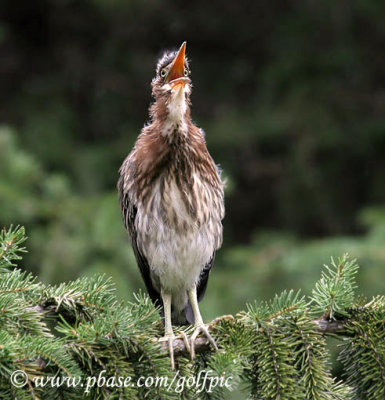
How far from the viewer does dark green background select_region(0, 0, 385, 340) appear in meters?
8.40

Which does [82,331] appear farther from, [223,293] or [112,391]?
[223,293]

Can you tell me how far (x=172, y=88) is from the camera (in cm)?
358

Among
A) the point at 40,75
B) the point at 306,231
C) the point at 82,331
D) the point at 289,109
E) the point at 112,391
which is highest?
the point at 40,75

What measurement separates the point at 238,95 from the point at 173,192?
5897 millimetres

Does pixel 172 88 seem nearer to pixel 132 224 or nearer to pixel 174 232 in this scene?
pixel 174 232

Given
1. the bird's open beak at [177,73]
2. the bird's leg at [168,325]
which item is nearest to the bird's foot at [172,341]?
the bird's leg at [168,325]

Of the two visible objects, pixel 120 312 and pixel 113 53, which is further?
pixel 113 53

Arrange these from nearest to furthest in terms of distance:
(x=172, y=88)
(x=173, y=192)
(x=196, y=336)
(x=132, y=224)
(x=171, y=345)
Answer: (x=171, y=345) → (x=196, y=336) → (x=172, y=88) → (x=173, y=192) → (x=132, y=224)

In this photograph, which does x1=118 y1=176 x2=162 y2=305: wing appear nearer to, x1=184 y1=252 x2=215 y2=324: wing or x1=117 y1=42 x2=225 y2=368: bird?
x1=117 y1=42 x2=225 y2=368: bird

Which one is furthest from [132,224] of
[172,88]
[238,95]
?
[238,95]

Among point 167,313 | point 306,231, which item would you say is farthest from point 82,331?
point 306,231

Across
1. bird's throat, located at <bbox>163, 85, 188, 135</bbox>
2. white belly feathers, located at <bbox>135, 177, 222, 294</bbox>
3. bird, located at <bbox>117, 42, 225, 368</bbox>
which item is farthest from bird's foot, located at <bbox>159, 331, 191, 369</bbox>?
bird's throat, located at <bbox>163, 85, 188, 135</bbox>

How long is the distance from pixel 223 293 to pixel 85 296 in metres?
3.64

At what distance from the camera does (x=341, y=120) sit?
28.8 feet
